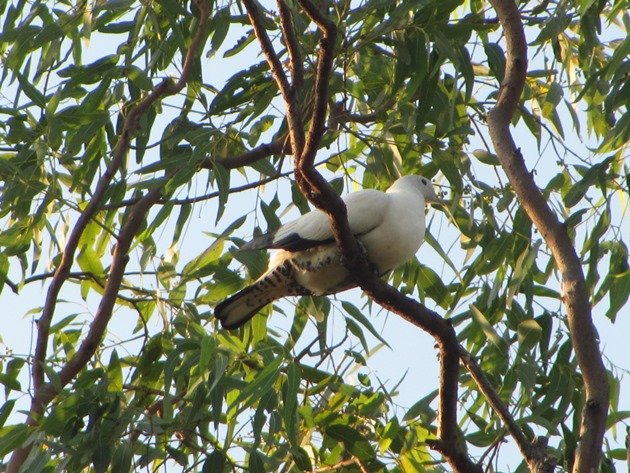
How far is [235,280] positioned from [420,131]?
800 millimetres

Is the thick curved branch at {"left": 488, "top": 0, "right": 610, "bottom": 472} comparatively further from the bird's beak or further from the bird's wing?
the bird's beak

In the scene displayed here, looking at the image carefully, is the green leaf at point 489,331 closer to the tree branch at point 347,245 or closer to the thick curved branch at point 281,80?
the tree branch at point 347,245

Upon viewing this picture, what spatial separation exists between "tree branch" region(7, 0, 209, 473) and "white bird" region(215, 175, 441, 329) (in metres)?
Answer: 0.39

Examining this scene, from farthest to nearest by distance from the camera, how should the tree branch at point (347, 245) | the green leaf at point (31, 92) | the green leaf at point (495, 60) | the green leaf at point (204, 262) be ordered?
the green leaf at point (204, 262) → the green leaf at point (495, 60) → the green leaf at point (31, 92) → the tree branch at point (347, 245)

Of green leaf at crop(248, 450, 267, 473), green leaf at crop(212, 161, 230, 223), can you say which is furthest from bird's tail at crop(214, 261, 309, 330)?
green leaf at crop(248, 450, 267, 473)

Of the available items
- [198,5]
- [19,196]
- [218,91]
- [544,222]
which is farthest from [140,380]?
[544,222]

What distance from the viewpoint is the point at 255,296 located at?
139 inches

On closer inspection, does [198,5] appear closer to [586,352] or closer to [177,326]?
[177,326]

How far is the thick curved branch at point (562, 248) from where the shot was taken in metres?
2.69

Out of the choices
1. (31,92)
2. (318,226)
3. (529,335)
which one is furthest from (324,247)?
(31,92)

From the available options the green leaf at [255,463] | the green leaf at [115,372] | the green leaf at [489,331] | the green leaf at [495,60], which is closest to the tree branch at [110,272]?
the green leaf at [115,372]

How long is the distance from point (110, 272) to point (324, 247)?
755 millimetres

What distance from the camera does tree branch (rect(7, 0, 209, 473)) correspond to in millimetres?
3459

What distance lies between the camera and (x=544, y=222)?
2895 millimetres
